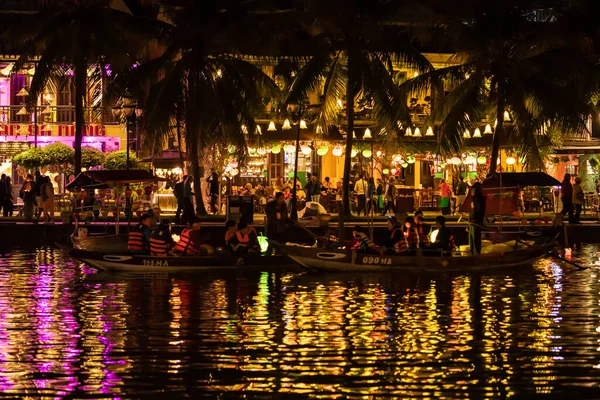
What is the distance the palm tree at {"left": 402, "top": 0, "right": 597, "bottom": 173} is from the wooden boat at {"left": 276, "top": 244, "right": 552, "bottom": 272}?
12085 mm

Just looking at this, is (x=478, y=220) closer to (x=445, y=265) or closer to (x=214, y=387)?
(x=445, y=265)

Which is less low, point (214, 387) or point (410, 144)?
point (410, 144)

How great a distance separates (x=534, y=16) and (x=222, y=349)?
3133cm

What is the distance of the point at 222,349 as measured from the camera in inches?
752

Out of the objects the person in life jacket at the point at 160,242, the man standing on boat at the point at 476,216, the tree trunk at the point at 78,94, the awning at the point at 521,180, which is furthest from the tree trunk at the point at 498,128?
the person in life jacket at the point at 160,242

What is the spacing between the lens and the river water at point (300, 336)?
1636cm

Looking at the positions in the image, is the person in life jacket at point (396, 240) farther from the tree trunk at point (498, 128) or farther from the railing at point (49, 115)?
the railing at point (49, 115)

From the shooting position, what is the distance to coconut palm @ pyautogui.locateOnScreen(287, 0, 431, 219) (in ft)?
144

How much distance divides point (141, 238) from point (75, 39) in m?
15.2

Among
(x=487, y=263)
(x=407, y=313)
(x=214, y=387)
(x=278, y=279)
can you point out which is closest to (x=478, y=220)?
(x=487, y=263)

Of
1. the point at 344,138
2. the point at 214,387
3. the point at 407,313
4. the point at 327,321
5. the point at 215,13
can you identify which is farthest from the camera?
the point at 344,138

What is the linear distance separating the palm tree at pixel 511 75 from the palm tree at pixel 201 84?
588 cm

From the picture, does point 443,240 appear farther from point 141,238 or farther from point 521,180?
point 141,238

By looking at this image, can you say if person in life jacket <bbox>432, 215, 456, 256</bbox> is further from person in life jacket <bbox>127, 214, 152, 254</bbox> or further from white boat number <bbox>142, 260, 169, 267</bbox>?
person in life jacket <bbox>127, 214, 152, 254</bbox>
